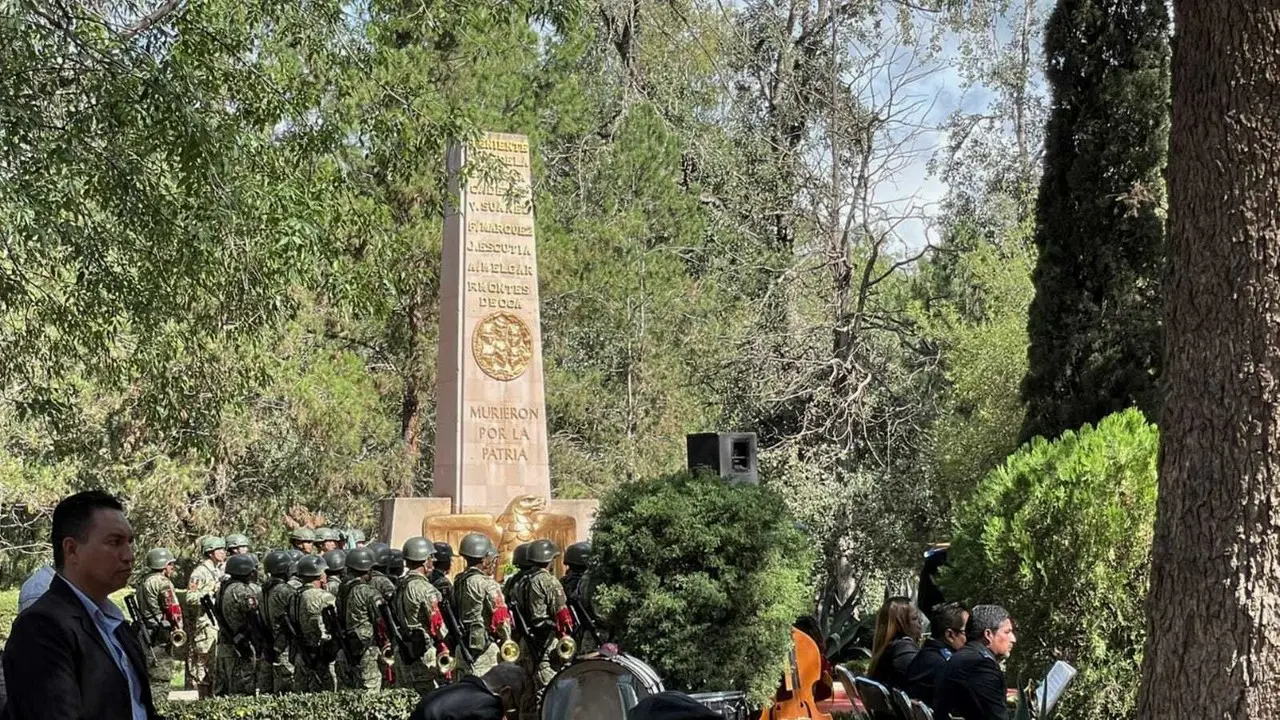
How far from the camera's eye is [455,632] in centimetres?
1262

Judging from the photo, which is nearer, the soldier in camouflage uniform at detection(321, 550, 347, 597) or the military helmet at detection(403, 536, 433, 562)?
the military helmet at detection(403, 536, 433, 562)

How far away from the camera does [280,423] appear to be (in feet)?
96.9

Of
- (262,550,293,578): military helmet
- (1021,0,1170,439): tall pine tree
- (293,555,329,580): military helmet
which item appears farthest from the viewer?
(1021,0,1170,439): tall pine tree

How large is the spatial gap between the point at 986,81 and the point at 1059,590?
2629 cm

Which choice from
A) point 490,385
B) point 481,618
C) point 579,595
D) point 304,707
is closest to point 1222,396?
point 579,595

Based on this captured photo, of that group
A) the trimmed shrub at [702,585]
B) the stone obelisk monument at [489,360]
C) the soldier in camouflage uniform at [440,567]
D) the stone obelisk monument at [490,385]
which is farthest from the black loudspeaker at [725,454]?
the stone obelisk monument at [489,360]

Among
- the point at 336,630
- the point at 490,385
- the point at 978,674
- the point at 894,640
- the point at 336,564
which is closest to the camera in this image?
the point at 978,674

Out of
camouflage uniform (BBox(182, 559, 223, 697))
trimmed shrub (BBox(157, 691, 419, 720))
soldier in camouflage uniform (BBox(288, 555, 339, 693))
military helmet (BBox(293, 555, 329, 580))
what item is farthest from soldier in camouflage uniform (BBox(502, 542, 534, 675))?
camouflage uniform (BBox(182, 559, 223, 697))

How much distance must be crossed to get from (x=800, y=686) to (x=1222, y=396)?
16.7 feet

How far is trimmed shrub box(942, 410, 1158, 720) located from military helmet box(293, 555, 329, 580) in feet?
20.4

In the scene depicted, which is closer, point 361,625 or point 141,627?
point 361,625

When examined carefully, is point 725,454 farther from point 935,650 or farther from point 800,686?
point 935,650

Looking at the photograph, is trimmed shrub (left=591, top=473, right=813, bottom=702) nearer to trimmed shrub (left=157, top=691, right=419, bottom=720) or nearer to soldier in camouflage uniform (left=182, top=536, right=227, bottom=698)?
trimmed shrub (left=157, top=691, right=419, bottom=720)

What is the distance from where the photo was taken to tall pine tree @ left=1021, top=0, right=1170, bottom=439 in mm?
15336
